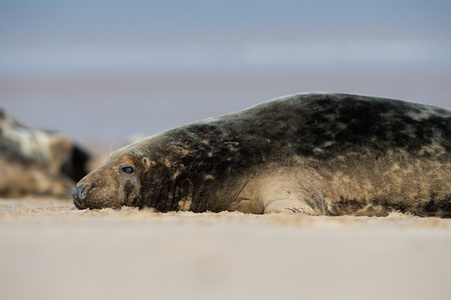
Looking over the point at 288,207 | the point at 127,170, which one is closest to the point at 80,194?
the point at 127,170

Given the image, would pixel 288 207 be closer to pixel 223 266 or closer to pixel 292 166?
pixel 292 166

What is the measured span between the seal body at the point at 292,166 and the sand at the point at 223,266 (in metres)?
2.39

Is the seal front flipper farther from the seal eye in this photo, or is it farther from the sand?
the sand

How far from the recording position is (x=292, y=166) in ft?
16.1

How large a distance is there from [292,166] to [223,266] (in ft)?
9.79

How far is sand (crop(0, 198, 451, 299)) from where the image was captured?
1864 millimetres

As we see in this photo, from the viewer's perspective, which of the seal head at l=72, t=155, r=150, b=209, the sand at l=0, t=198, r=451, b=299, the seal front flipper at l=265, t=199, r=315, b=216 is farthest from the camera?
the seal head at l=72, t=155, r=150, b=209

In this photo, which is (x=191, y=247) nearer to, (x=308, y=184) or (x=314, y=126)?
(x=308, y=184)

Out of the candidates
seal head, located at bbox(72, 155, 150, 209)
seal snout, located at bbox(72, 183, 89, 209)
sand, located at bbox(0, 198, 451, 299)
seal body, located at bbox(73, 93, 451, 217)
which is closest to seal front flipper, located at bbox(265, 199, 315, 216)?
seal body, located at bbox(73, 93, 451, 217)

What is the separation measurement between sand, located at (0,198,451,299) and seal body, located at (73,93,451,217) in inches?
94.2

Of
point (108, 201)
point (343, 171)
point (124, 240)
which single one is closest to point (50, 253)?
point (124, 240)

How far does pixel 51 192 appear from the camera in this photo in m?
9.95

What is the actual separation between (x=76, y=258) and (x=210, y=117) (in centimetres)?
352

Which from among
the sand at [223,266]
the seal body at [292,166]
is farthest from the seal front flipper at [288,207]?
the sand at [223,266]
